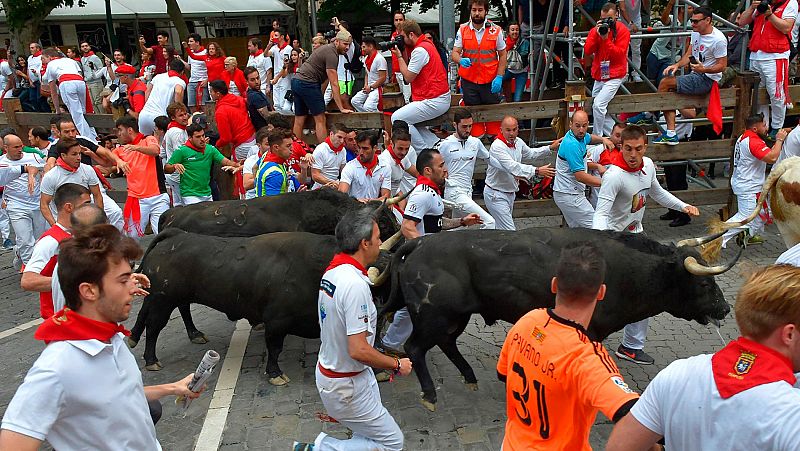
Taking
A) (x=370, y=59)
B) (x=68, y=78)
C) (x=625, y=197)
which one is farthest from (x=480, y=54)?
(x=68, y=78)

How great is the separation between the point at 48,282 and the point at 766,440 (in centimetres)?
474

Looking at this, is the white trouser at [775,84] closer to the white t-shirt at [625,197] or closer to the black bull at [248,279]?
A: the white t-shirt at [625,197]

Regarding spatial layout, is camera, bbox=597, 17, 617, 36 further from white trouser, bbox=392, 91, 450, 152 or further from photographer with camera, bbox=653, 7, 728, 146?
white trouser, bbox=392, 91, 450, 152

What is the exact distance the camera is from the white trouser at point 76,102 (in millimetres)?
13398

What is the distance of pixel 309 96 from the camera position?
10.1 m

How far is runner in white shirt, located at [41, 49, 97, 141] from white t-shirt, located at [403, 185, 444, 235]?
8815 mm

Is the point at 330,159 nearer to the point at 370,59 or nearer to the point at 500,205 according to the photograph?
the point at 500,205

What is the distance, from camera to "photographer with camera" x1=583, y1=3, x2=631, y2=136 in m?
9.87

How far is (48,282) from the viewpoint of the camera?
5.10 metres

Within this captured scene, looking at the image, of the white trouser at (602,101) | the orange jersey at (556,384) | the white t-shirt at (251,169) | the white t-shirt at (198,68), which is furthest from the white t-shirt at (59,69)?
the orange jersey at (556,384)

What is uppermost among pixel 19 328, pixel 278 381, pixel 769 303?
pixel 769 303

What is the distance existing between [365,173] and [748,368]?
6234mm

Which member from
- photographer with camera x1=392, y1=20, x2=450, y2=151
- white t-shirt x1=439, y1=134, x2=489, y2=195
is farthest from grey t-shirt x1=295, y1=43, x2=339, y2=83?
white t-shirt x1=439, y1=134, x2=489, y2=195

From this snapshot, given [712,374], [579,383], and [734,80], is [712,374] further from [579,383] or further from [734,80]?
[734,80]
